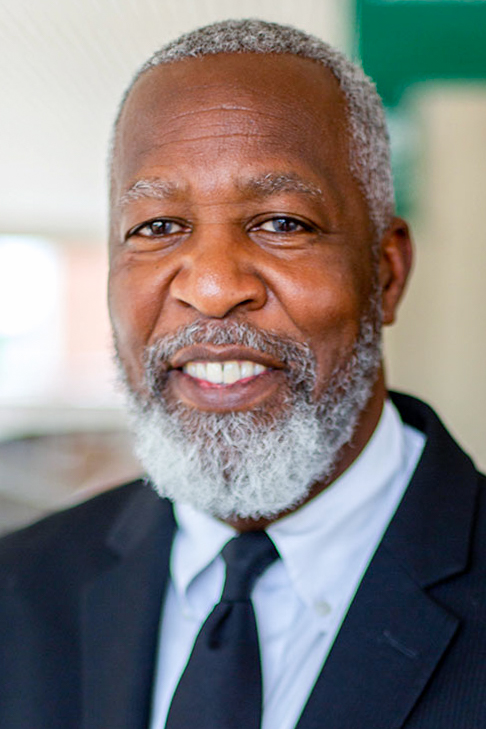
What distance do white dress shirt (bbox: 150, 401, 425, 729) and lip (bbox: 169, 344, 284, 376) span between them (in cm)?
26

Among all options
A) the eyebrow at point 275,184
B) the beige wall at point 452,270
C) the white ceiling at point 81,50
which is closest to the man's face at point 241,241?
the eyebrow at point 275,184

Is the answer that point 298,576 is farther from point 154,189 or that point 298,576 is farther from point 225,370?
point 154,189

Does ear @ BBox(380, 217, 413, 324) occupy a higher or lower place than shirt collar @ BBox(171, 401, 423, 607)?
higher

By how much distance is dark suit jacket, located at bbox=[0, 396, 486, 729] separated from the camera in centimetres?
102

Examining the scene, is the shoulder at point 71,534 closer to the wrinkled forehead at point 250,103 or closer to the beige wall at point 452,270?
the wrinkled forehead at point 250,103

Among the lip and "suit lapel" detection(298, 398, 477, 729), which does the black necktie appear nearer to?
"suit lapel" detection(298, 398, 477, 729)

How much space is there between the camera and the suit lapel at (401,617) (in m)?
1.02

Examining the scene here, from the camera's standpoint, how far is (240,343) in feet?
3.76

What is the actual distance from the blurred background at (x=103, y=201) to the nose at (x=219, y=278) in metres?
0.38

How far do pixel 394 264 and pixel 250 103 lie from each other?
0.39m

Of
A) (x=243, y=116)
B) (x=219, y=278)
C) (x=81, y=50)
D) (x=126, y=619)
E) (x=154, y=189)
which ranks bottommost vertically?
(x=126, y=619)

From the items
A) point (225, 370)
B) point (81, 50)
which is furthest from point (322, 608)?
point (81, 50)

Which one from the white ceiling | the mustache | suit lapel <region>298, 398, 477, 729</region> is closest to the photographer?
suit lapel <region>298, 398, 477, 729</region>

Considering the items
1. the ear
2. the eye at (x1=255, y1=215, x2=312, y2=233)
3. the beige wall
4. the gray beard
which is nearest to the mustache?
the gray beard
